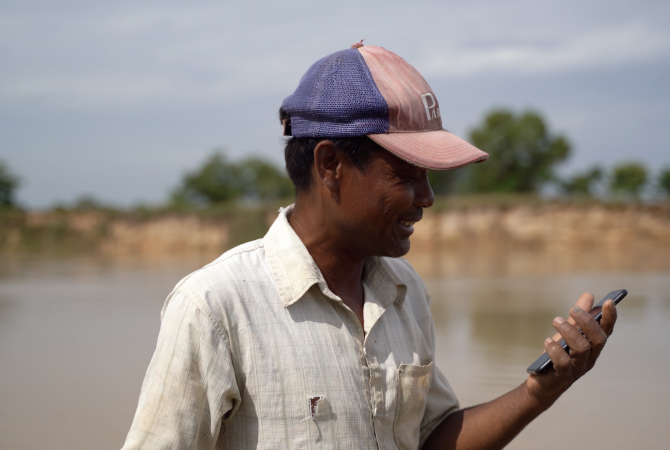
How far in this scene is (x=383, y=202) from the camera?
1.43 m

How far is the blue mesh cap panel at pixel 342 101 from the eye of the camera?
4.44ft

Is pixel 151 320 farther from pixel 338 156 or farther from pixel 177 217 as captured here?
pixel 177 217

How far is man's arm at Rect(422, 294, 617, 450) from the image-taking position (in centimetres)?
131

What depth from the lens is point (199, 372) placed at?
125 centimetres

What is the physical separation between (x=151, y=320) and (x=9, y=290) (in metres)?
4.27

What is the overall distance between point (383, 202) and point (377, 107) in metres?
0.21

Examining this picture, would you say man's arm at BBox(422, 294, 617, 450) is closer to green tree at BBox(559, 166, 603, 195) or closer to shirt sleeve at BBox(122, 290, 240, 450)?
shirt sleeve at BBox(122, 290, 240, 450)

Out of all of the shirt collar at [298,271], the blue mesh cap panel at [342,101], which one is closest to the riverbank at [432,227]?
the shirt collar at [298,271]

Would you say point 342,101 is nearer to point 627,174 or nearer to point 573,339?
point 573,339

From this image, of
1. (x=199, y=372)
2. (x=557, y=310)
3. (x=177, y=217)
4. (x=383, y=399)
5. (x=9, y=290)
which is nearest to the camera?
(x=199, y=372)

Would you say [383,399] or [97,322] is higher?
[383,399]

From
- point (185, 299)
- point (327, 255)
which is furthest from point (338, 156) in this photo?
point (185, 299)

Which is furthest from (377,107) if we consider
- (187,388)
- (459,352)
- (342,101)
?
(459,352)

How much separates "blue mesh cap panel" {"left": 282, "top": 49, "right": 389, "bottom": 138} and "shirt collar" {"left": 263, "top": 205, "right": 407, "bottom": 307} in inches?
9.6
